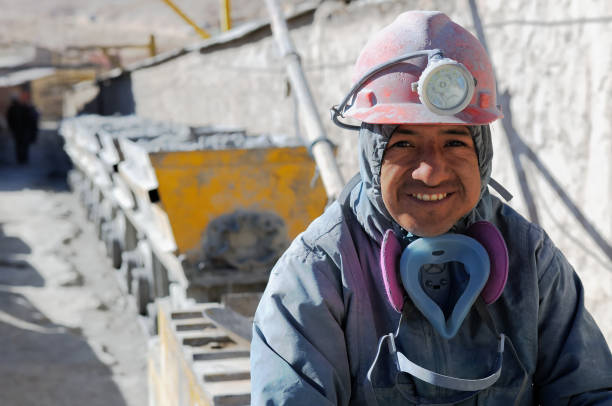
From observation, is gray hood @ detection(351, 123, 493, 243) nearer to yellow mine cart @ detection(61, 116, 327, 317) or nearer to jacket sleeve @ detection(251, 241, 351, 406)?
jacket sleeve @ detection(251, 241, 351, 406)

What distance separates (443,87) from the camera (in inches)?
60.4

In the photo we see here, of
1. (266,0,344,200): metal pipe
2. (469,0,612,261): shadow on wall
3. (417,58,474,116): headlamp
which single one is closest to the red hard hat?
→ (417,58,474,116): headlamp

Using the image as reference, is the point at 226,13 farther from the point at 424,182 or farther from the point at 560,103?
the point at 424,182

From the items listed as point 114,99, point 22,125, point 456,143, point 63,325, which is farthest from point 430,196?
point 22,125

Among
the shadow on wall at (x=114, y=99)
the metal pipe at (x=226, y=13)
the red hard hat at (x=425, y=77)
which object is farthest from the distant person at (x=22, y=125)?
the red hard hat at (x=425, y=77)

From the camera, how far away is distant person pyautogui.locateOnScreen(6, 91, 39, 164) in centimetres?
1939

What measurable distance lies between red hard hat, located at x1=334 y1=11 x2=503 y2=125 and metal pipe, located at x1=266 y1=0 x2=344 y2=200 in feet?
7.08

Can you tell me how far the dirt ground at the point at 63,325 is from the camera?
17.9 ft

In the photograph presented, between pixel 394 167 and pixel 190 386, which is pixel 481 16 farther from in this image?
pixel 394 167

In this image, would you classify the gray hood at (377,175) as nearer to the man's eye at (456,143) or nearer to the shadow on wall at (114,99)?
the man's eye at (456,143)

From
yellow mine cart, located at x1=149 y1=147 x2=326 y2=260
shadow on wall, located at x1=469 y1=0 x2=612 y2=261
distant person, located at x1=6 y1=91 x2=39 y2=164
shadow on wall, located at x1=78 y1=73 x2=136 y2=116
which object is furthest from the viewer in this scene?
distant person, located at x1=6 y1=91 x2=39 y2=164

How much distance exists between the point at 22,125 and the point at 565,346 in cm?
1966

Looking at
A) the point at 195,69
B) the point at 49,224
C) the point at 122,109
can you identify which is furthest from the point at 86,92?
the point at 195,69

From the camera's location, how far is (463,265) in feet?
5.45
